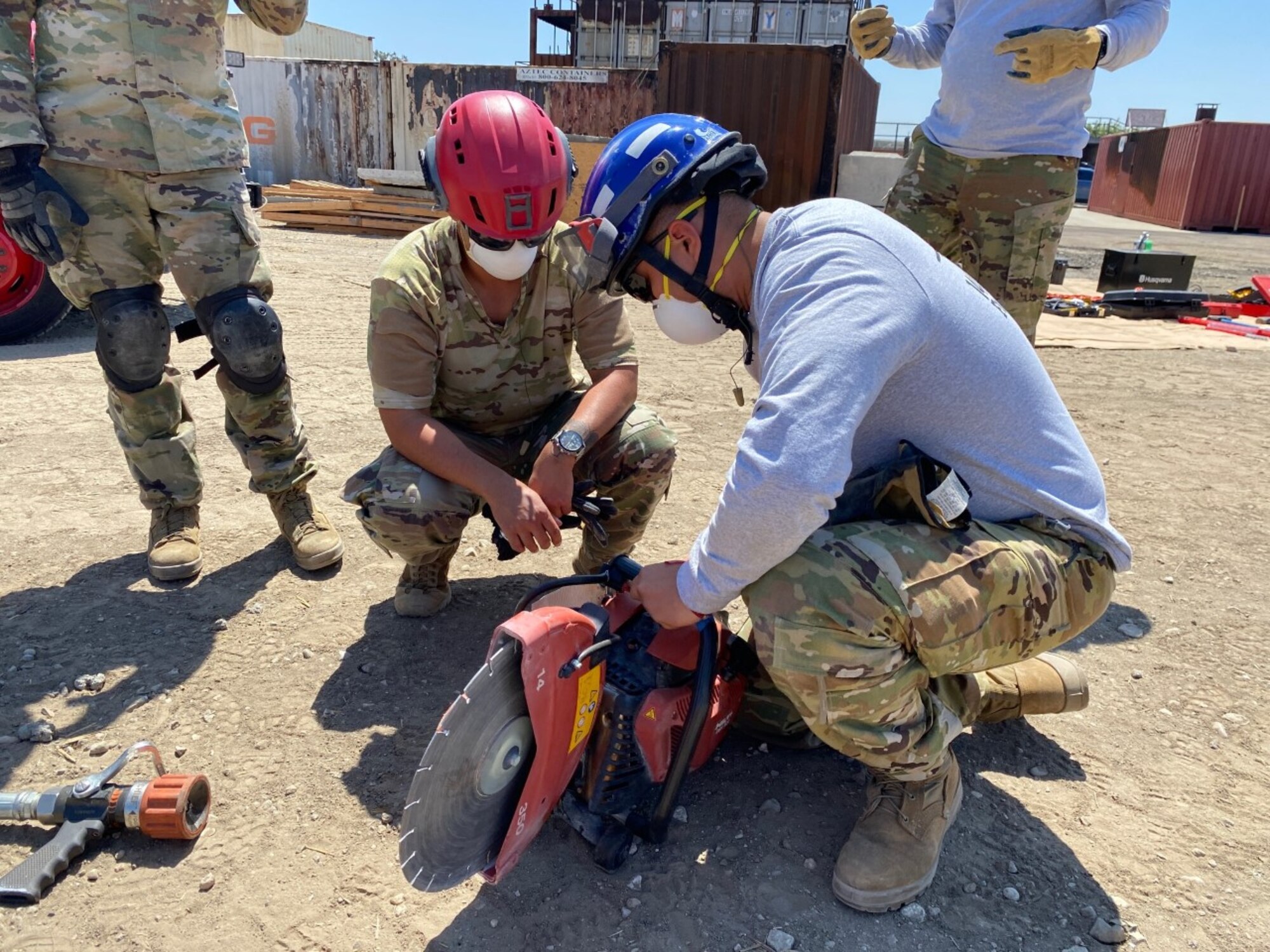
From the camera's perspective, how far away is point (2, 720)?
2.47m

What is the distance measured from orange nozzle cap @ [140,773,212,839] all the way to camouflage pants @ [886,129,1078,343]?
312 centimetres

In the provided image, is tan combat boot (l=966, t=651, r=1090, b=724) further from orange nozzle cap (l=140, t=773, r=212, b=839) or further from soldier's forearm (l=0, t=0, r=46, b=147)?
soldier's forearm (l=0, t=0, r=46, b=147)

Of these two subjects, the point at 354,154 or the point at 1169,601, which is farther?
the point at 354,154

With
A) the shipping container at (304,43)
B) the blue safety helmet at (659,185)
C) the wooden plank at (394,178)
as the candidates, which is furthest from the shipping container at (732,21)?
the blue safety helmet at (659,185)

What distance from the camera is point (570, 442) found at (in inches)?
104

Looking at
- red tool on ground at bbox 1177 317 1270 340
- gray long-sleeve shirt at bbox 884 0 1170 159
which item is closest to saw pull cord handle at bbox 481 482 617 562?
gray long-sleeve shirt at bbox 884 0 1170 159

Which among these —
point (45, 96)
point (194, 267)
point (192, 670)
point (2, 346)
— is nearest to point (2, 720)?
point (192, 670)

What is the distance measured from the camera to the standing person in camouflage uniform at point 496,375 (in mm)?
2502

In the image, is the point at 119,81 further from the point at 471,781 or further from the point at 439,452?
the point at 471,781

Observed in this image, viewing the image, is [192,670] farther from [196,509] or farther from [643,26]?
[643,26]

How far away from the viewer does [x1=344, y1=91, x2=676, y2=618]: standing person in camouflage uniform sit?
8.21 ft

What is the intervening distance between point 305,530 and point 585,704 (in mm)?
1794

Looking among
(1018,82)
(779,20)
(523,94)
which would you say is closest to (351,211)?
(523,94)

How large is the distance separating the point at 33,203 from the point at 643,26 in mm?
34152
